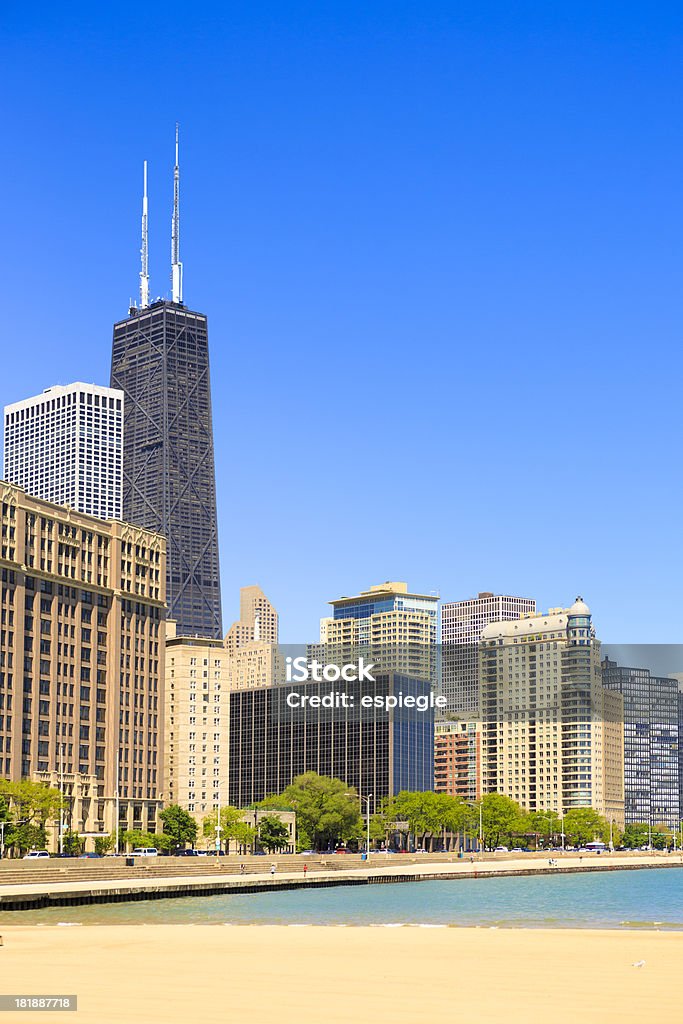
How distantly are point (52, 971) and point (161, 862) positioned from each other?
130 m

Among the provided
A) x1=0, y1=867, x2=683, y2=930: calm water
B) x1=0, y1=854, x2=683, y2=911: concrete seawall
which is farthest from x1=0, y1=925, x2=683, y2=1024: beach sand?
x1=0, y1=854, x2=683, y2=911: concrete seawall

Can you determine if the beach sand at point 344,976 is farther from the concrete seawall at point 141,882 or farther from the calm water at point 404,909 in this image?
the concrete seawall at point 141,882

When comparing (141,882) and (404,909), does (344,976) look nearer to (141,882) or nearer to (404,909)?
(404,909)

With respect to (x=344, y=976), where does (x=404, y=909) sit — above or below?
below

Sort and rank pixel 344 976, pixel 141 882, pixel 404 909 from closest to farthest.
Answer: pixel 344 976
pixel 404 909
pixel 141 882

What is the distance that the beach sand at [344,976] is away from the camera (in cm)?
4212

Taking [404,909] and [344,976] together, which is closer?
[344,976]

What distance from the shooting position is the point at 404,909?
124 metres

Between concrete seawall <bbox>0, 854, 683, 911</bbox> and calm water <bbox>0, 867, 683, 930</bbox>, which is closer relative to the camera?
calm water <bbox>0, 867, 683, 930</bbox>

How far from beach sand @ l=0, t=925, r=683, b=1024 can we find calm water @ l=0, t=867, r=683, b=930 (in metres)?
19.5

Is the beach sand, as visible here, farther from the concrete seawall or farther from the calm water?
the concrete seawall

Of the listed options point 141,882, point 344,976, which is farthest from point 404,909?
point 344,976

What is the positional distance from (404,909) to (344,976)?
72.7 m

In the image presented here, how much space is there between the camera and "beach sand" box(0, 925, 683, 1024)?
138ft
